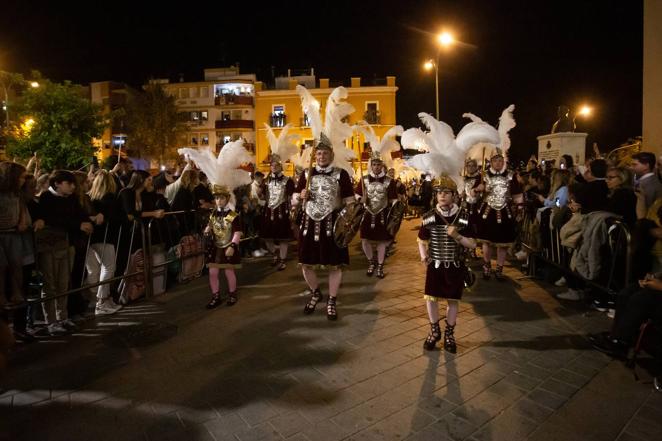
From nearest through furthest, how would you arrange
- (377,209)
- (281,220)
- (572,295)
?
(572,295) < (377,209) < (281,220)

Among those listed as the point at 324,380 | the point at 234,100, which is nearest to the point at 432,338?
the point at 324,380

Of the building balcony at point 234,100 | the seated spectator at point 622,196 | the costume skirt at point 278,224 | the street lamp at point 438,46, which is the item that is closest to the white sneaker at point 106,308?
the costume skirt at point 278,224

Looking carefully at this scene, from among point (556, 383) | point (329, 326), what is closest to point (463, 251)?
point (556, 383)

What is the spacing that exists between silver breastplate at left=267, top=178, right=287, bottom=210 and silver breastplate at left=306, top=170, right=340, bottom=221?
3523 millimetres

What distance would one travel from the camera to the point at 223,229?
6410 millimetres

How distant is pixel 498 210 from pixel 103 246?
665 cm

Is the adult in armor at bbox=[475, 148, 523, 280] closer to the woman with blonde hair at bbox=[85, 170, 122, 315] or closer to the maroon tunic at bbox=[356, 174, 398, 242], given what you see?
the maroon tunic at bbox=[356, 174, 398, 242]

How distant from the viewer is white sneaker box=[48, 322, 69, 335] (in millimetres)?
5500

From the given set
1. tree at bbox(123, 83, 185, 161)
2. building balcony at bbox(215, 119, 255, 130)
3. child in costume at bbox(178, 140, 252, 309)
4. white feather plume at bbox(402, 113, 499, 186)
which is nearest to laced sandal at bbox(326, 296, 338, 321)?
child in costume at bbox(178, 140, 252, 309)

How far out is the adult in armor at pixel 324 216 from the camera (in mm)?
5914

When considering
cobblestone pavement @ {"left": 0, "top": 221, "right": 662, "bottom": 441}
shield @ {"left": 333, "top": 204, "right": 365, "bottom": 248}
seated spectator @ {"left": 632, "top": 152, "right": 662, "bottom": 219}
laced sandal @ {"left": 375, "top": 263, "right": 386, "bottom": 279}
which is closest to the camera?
cobblestone pavement @ {"left": 0, "top": 221, "right": 662, "bottom": 441}

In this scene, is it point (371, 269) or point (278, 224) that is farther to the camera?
point (278, 224)

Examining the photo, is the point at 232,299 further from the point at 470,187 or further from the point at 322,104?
the point at 322,104

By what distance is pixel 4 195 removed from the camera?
16.9 ft
